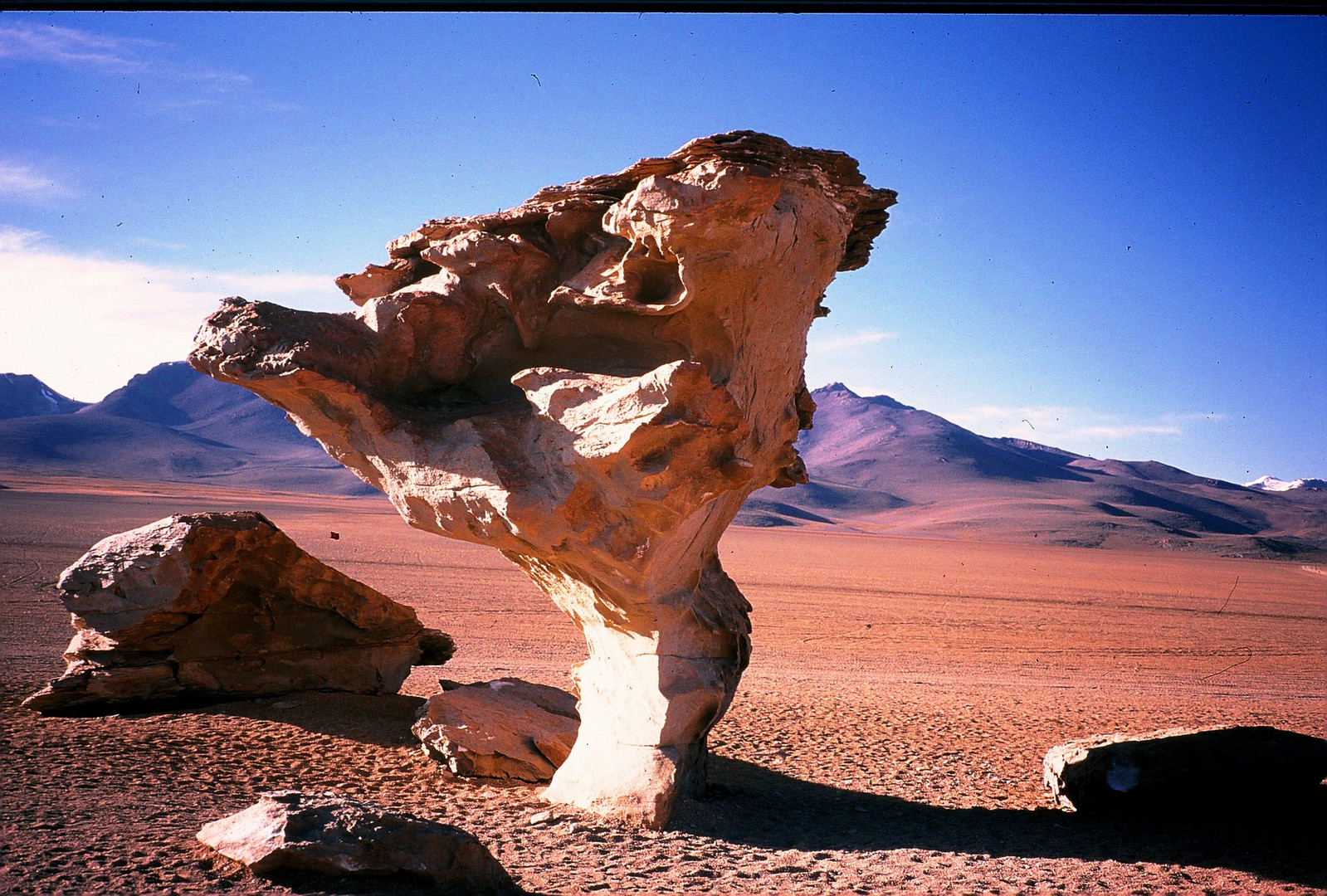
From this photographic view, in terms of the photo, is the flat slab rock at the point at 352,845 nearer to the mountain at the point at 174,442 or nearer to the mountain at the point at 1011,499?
the mountain at the point at 1011,499

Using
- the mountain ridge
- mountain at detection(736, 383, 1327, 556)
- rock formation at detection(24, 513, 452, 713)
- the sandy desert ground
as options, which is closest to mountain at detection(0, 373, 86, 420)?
the mountain ridge

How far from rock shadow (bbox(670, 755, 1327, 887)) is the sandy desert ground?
0.09 feet

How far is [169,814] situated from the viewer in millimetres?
5781

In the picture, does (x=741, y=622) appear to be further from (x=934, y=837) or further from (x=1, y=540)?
(x=1, y=540)

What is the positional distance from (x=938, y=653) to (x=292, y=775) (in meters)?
14.2

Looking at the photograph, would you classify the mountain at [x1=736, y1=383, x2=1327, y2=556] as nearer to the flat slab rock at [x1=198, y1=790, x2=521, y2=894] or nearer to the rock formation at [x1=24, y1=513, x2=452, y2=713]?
the rock formation at [x1=24, y1=513, x2=452, y2=713]

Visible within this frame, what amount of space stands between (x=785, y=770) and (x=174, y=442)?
4656 inches

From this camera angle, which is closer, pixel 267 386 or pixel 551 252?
pixel 267 386

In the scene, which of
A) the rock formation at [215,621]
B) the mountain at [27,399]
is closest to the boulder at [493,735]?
the rock formation at [215,621]

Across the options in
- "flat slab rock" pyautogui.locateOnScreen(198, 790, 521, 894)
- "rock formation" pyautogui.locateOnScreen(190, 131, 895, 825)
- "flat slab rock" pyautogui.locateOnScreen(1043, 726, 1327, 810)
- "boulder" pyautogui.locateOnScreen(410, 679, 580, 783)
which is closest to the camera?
"flat slab rock" pyautogui.locateOnScreen(198, 790, 521, 894)

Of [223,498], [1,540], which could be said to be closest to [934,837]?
[1,540]

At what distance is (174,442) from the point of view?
110 meters

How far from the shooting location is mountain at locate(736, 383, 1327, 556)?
7519 cm

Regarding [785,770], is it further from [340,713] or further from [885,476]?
[885,476]
